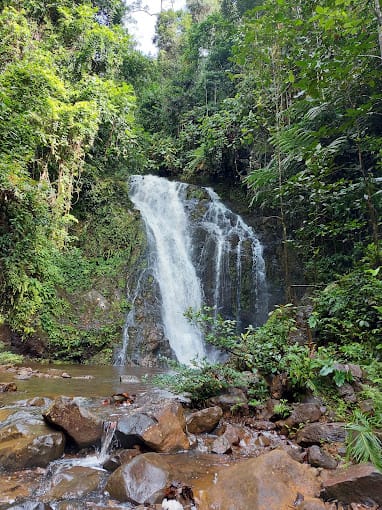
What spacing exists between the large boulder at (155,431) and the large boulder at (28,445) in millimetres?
601

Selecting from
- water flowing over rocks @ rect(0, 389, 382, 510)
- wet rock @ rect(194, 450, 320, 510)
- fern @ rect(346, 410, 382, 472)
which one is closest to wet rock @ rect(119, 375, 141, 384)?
water flowing over rocks @ rect(0, 389, 382, 510)

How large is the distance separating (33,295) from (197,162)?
35.0 feet

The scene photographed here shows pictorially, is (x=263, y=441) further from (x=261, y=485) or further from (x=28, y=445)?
(x=28, y=445)

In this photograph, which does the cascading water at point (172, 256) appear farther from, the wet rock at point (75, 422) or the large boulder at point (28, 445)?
the large boulder at point (28, 445)

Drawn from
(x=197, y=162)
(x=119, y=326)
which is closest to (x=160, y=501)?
(x=119, y=326)

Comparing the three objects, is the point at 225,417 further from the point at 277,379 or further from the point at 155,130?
the point at 155,130

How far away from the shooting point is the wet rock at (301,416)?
144 inches

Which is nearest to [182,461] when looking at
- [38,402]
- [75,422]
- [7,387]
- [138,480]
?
[138,480]

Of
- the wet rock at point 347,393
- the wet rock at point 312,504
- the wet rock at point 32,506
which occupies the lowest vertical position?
the wet rock at point 32,506

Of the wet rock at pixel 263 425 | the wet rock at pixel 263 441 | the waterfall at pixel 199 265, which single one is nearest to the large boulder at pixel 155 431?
the wet rock at pixel 263 441

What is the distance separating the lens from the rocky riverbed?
246 centimetres

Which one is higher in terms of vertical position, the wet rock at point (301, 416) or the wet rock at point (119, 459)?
the wet rock at point (301, 416)

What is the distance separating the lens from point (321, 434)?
3.30m

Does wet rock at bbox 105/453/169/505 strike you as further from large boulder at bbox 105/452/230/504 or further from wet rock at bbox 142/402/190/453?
wet rock at bbox 142/402/190/453
